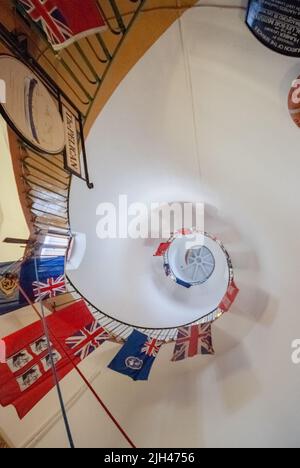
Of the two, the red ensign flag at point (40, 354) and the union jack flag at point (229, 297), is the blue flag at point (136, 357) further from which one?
the union jack flag at point (229, 297)

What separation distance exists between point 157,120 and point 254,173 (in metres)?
1.00

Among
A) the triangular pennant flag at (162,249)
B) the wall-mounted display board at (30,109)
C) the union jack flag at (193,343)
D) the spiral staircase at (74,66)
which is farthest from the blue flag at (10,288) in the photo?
the triangular pennant flag at (162,249)

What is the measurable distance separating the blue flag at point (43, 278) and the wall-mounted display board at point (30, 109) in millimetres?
865

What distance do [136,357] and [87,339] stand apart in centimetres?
51

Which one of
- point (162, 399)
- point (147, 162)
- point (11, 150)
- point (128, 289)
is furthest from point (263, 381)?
point (11, 150)

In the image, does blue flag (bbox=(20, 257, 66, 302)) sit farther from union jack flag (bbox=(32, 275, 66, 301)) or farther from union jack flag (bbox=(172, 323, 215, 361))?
union jack flag (bbox=(172, 323, 215, 361))

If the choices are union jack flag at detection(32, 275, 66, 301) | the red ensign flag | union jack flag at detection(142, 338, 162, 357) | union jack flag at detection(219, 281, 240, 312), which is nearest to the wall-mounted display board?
union jack flag at detection(32, 275, 66, 301)

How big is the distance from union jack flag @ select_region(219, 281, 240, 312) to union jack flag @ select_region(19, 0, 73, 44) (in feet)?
9.20

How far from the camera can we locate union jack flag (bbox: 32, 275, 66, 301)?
8.21 feet

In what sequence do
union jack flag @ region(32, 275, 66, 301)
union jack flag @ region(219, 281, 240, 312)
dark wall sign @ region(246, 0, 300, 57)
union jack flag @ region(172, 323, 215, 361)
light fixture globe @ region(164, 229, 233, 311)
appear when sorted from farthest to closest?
light fixture globe @ region(164, 229, 233, 311)
union jack flag @ region(219, 281, 240, 312)
union jack flag @ region(172, 323, 215, 361)
union jack flag @ region(32, 275, 66, 301)
dark wall sign @ region(246, 0, 300, 57)

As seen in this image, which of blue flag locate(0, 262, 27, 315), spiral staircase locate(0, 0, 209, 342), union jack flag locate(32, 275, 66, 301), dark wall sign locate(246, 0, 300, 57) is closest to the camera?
spiral staircase locate(0, 0, 209, 342)

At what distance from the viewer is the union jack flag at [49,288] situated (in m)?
2.50

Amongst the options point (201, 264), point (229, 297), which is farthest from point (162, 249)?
point (229, 297)

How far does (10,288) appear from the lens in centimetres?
229
